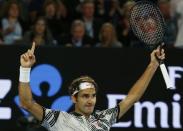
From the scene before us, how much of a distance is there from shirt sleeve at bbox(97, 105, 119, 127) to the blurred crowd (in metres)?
4.84

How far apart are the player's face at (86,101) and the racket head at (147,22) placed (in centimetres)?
84

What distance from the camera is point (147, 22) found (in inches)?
300

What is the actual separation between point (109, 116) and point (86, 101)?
34 centimetres

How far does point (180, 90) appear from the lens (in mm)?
11859

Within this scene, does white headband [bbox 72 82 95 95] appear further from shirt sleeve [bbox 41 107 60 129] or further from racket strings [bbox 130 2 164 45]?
racket strings [bbox 130 2 164 45]

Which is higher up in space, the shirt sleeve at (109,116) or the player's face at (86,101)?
the player's face at (86,101)

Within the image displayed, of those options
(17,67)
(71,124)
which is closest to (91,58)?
(17,67)

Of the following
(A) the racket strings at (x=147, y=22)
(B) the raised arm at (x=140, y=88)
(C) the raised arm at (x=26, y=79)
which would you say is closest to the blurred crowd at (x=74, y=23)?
(A) the racket strings at (x=147, y=22)

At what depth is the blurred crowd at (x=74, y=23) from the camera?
1252 cm

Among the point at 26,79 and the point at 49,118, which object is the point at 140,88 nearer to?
the point at 49,118

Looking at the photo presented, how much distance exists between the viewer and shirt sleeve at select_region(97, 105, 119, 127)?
7188 mm

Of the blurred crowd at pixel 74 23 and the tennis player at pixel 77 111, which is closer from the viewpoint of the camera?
the tennis player at pixel 77 111

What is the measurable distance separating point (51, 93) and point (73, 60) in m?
0.59

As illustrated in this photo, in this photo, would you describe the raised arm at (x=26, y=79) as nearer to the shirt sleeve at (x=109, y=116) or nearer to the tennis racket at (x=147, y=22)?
the shirt sleeve at (x=109, y=116)
